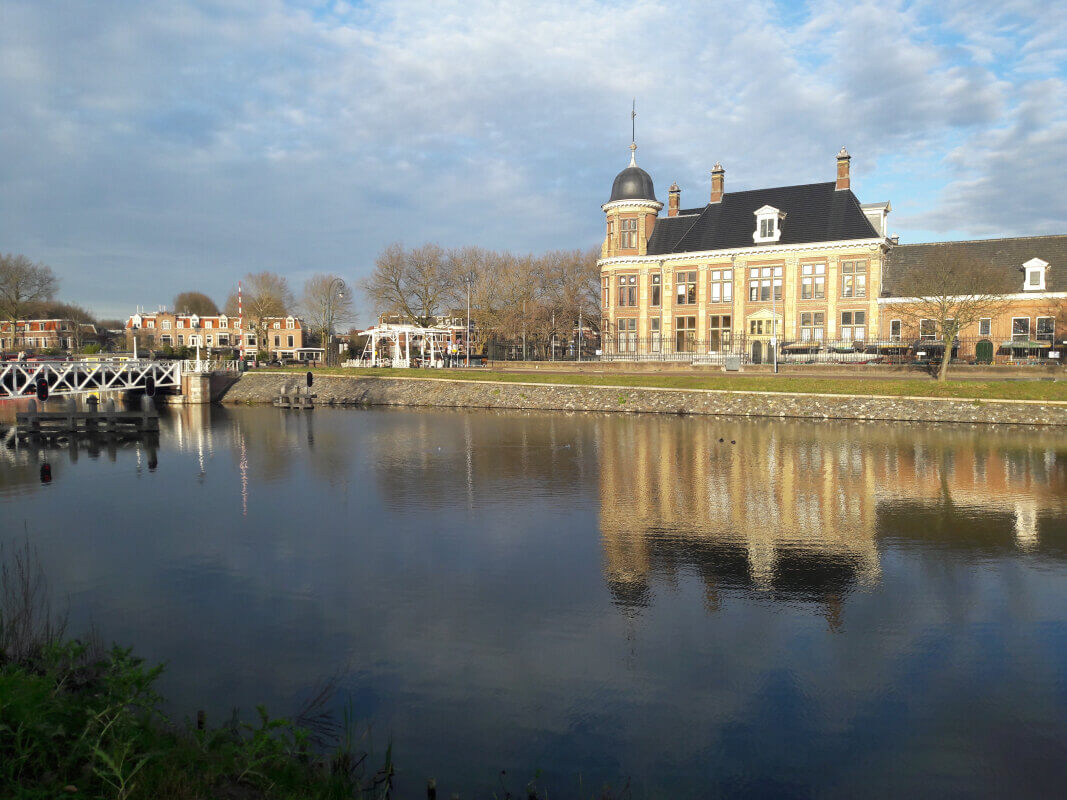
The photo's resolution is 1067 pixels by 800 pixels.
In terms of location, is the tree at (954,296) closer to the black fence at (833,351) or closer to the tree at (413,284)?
the black fence at (833,351)

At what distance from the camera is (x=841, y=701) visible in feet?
25.5

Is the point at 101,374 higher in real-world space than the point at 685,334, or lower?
lower

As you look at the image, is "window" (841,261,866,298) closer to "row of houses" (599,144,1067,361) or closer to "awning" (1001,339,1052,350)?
"row of houses" (599,144,1067,361)

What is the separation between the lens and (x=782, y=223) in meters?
56.4

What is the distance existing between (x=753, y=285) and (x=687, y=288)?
18.4 feet

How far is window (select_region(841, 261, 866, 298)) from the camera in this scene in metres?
52.7

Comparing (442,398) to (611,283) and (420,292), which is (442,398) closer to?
(611,283)

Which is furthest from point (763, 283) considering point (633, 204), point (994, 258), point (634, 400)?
point (634, 400)

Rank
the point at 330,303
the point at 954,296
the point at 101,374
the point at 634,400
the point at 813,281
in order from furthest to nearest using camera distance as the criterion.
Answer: the point at 330,303 → the point at 813,281 → the point at 101,374 → the point at 634,400 → the point at 954,296

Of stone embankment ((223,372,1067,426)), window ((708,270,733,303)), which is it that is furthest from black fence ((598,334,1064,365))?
stone embankment ((223,372,1067,426))

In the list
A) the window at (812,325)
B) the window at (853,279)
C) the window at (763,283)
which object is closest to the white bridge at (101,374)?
the window at (763,283)

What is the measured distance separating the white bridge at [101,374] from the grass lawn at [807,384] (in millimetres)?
17728

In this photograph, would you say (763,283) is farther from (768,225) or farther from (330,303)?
(330,303)

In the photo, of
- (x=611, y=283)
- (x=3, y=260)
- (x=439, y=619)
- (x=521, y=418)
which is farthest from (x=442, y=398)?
(x=3, y=260)
